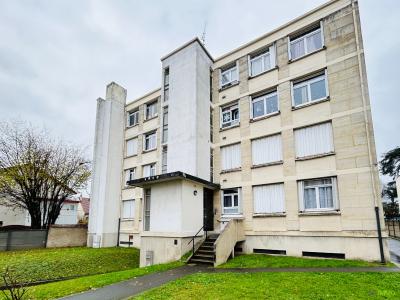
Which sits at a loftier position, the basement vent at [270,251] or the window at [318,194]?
the window at [318,194]

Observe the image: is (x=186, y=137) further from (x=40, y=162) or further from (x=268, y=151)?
(x=40, y=162)

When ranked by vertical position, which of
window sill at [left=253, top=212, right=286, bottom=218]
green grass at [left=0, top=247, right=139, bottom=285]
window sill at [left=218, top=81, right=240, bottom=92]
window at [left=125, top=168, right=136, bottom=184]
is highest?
window sill at [left=218, top=81, right=240, bottom=92]

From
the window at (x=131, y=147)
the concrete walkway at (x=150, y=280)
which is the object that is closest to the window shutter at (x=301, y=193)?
the concrete walkway at (x=150, y=280)

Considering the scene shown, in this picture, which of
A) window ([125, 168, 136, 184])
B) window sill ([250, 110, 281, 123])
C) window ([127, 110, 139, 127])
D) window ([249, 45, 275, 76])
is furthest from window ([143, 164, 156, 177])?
window ([249, 45, 275, 76])

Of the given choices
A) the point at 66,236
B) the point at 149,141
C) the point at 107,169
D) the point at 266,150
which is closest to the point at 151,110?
the point at 149,141

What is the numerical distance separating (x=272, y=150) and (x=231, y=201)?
404 cm

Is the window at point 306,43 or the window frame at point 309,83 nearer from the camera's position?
the window frame at point 309,83

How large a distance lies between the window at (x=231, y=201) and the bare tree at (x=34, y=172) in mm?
16362

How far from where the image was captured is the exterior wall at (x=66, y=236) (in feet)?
71.4

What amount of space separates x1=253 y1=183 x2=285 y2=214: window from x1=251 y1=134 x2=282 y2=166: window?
1495mm

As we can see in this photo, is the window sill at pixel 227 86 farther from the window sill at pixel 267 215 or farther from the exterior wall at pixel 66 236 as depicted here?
the exterior wall at pixel 66 236

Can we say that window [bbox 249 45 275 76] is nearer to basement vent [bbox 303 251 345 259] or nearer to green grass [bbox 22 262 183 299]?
basement vent [bbox 303 251 345 259]

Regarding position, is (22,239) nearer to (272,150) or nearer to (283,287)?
(272,150)

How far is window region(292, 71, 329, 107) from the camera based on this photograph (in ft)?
47.1
